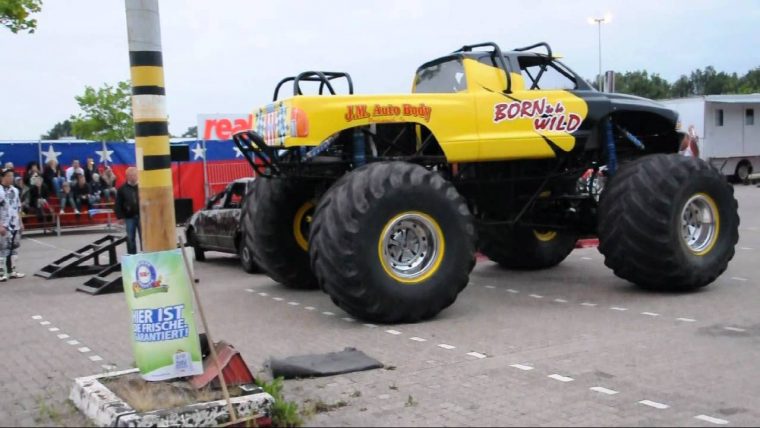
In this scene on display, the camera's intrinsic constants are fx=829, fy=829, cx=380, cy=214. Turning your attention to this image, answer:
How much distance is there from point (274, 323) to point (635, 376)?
400 centimetres

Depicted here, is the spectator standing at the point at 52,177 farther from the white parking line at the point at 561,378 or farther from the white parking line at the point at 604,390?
the white parking line at the point at 604,390

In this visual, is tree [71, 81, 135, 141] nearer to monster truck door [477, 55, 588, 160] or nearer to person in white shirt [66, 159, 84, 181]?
person in white shirt [66, 159, 84, 181]

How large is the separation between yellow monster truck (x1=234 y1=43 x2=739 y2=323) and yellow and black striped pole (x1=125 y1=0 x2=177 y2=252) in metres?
2.66

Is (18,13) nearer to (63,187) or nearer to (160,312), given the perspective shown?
(63,187)

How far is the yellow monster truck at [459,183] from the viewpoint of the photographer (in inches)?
330

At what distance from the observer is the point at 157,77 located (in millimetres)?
5797

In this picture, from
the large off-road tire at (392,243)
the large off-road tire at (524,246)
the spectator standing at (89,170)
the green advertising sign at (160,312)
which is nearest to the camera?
the green advertising sign at (160,312)

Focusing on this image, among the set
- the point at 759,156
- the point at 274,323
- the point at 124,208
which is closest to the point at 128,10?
the point at 274,323

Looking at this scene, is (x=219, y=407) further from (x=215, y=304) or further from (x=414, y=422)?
(x=215, y=304)

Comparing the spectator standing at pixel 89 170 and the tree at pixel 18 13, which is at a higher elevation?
the tree at pixel 18 13

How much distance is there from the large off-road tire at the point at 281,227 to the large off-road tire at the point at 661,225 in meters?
3.70

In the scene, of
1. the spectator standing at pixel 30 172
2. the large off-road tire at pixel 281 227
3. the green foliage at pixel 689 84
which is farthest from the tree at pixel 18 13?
the green foliage at pixel 689 84

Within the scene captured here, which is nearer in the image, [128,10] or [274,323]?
[128,10]

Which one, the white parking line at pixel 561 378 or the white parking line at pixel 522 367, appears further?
the white parking line at pixel 522 367
